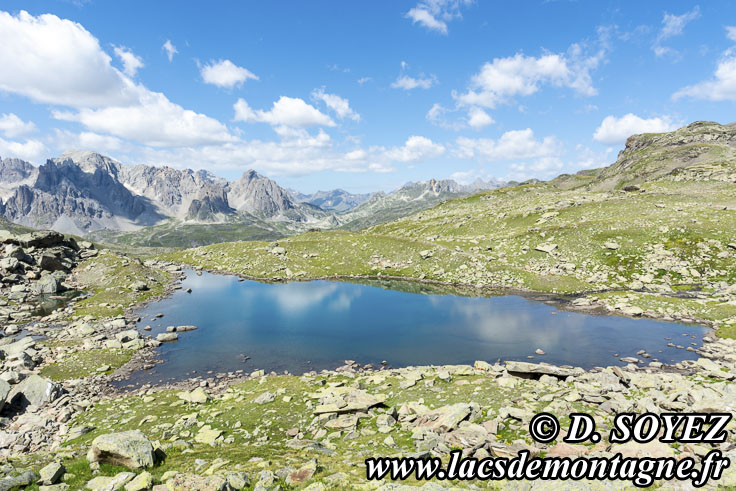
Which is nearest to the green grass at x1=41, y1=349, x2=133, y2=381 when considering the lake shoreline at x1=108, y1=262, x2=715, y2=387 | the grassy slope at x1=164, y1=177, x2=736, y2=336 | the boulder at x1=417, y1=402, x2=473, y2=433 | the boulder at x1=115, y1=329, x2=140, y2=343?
the lake shoreline at x1=108, y1=262, x2=715, y2=387

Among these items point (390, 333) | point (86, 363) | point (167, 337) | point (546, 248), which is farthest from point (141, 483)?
point (546, 248)

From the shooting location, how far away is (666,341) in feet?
138

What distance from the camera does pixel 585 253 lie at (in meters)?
77.4

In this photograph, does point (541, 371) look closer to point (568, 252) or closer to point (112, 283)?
point (568, 252)

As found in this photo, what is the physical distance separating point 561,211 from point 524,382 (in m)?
98.3

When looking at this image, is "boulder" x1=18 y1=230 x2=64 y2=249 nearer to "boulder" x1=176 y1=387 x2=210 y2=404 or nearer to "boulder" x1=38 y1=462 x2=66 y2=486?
"boulder" x1=176 y1=387 x2=210 y2=404

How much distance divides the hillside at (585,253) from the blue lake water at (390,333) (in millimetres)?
9501

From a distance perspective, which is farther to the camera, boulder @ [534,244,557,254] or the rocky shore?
boulder @ [534,244,557,254]

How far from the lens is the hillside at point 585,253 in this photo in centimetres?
6050

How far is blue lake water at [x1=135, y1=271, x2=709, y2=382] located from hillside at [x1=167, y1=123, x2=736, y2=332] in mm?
9501

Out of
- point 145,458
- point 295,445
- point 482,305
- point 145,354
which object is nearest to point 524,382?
point 295,445

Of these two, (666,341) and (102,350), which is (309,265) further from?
(666,341)

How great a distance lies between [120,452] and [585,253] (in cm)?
8766

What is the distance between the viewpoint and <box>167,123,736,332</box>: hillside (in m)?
60.5
